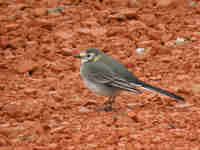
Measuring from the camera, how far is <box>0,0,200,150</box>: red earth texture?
640cm

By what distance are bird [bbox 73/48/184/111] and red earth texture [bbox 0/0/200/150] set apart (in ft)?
1.16

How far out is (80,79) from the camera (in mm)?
8922

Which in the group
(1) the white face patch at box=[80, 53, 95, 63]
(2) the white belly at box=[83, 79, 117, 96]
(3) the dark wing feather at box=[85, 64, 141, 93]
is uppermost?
(1) the white face patch at box=[80, 53, 95, 63]

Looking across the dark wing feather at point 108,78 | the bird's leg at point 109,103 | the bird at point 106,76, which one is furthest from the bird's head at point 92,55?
the bird's leg at point 109,103

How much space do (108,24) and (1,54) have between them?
273 cm

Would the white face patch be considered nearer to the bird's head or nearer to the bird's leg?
the bird's head

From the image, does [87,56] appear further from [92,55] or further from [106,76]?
[106,76]

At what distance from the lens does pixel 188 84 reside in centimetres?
834

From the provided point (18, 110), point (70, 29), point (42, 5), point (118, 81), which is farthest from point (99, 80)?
point (42, 5)

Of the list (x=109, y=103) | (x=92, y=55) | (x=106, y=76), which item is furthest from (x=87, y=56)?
(x=109, y=103)

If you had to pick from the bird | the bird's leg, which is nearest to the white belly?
the bird

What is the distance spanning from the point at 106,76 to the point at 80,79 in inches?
59.3

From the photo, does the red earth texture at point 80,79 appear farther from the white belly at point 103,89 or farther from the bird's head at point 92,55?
the bird's head at point 92,55

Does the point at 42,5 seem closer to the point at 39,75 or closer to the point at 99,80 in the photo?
the point at 39,75
